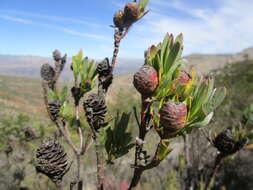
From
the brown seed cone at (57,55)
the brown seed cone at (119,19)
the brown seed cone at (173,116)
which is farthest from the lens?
the brown seed cone at (57,55)

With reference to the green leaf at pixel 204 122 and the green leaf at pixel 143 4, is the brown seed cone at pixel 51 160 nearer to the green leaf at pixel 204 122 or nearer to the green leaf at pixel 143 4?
the green leaf at pixel 204 122

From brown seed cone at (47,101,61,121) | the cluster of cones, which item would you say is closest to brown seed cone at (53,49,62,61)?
brown seed cone at (47,101,61,121)

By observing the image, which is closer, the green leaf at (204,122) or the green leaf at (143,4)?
the green leaf at (204,122)

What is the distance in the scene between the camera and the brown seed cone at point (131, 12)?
0.96 meters

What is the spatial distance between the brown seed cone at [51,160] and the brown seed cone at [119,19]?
0.55 meters

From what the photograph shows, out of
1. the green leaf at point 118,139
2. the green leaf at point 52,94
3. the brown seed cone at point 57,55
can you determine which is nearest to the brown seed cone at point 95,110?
the green leaf at point 118,139

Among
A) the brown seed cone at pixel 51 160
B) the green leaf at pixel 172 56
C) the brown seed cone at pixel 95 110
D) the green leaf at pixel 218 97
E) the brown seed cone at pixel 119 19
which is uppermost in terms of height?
the brown seed cone at pixel 119 19

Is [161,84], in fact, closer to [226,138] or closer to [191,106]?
[191,106]

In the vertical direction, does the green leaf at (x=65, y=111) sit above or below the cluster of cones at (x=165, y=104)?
below

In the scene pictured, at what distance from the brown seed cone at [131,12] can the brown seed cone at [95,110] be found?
0.38 metres

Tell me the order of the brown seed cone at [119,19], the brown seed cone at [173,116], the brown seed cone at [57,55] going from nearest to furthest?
the brown seed cone at [173,116], the brown seed cone at [119,19], the brown seed cone at [57,55]

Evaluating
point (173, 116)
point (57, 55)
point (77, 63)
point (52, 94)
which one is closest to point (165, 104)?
point (173, 116)

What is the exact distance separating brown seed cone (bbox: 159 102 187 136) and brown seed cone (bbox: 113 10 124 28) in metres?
0.53

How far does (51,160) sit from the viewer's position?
29.1 inches
